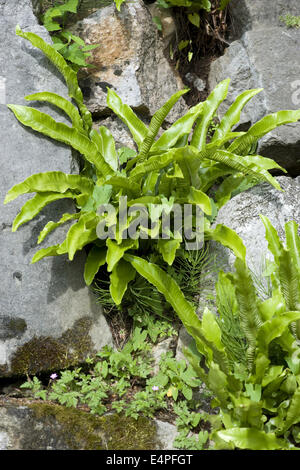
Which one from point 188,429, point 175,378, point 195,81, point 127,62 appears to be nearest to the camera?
point 188,429

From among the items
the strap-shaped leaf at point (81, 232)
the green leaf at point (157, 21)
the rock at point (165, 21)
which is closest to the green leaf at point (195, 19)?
the rock at point (165, 21)

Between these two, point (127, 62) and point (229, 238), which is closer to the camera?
point (229, 238)

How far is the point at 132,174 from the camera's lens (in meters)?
3.92

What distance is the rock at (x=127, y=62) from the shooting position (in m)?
4.93

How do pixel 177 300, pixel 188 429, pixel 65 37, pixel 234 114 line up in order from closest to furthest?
pixel 188 429 → pixel 177 300 → pixel 234 114 → pixel 65 37

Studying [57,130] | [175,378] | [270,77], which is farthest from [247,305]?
[270,77]

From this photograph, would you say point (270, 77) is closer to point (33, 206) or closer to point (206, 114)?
point (206, 114)

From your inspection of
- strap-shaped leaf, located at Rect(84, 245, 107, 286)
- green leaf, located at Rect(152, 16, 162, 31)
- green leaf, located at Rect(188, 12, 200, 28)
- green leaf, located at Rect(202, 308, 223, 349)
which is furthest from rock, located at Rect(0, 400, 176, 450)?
green leaf, located at Rect(188, 12, 200, 28)

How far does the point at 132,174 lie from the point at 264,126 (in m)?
1.13

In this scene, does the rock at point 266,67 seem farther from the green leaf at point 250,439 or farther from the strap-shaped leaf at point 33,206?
the green leaf at point 250,439

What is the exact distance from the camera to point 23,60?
427cm

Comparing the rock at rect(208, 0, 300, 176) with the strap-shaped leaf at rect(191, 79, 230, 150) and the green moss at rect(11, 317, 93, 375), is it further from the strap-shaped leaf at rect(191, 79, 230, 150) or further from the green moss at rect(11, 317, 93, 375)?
the green moss at rect(11, 317, 93, 375)
